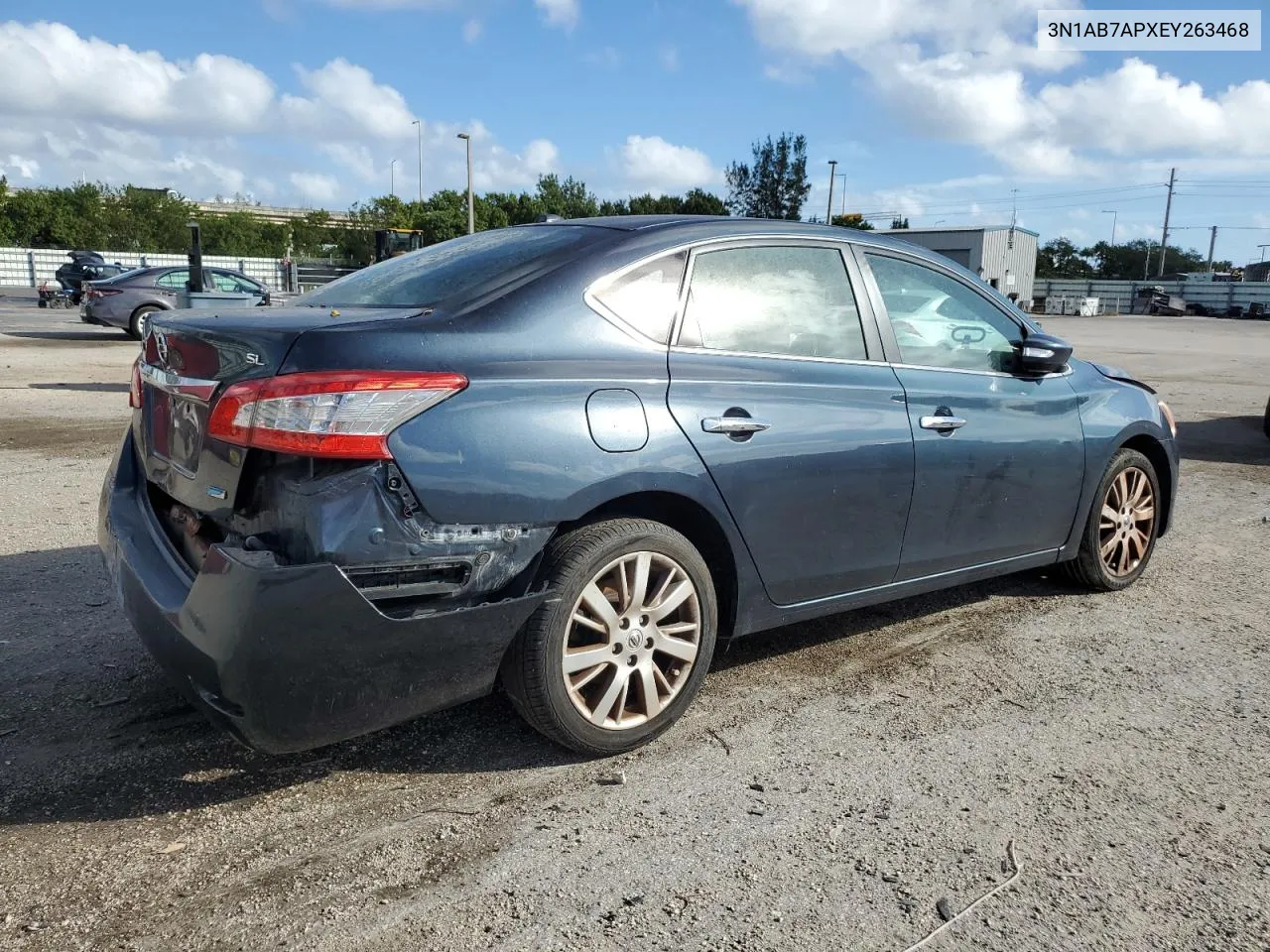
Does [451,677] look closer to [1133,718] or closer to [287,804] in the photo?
[287,804]

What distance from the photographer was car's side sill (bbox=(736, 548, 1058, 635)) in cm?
358

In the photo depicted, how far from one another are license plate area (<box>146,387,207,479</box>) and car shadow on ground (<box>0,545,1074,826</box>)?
89cm

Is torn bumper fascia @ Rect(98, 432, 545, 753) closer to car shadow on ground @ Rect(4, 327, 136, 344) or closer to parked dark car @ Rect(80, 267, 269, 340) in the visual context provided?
parked dark car @ Rect(80, 267, 269, 340)

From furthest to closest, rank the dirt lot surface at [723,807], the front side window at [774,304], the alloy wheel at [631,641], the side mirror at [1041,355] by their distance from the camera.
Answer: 1. the side mirror at [1041,355]
2. the front side window at [774,304]
3. the alloy wheel at [631,641]
4. the dirt lot surface at [723,807]

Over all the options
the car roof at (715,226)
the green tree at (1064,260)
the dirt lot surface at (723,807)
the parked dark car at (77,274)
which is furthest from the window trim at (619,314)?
the green tree at (1064,260)

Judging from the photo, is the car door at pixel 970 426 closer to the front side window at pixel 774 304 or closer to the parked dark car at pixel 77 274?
the front side window at pixel 774 304

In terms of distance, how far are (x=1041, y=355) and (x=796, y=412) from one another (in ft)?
4.78

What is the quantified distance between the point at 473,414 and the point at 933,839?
1681mm

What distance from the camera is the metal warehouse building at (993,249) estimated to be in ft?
195

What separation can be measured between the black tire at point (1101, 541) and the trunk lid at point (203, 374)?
3.32 metres

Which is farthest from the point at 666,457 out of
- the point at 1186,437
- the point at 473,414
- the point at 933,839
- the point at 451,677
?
the point at 1186,437

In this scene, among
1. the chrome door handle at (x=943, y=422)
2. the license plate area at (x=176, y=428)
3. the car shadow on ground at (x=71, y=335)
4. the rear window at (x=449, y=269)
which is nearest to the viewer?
the license plate area at (x=176, y=428)

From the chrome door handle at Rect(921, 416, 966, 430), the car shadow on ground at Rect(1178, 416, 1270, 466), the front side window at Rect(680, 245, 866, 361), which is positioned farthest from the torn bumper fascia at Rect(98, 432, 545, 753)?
the car shadow on ground at Rect(1178, 416, 1270, 466)

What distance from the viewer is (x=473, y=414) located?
2.77 meters
